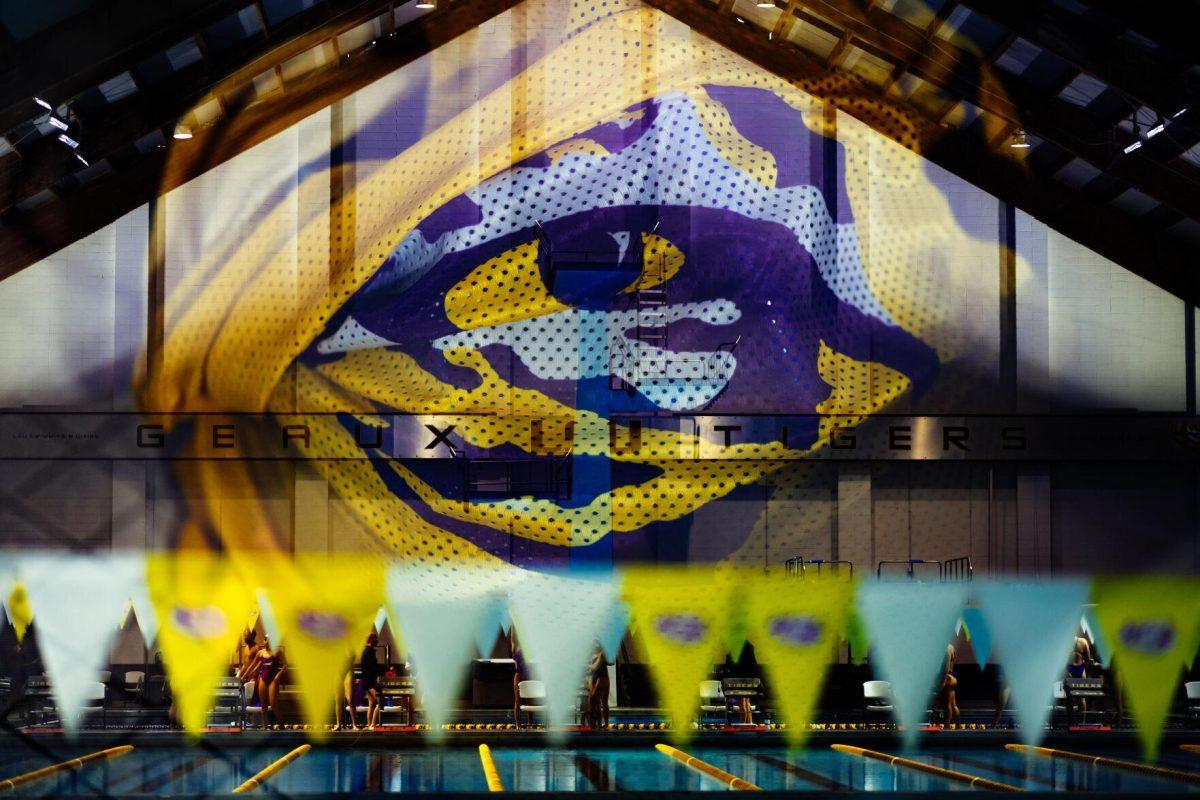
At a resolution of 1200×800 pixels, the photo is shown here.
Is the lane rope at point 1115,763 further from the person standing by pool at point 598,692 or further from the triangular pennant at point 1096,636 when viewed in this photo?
the triangular pennant at point 1096,636

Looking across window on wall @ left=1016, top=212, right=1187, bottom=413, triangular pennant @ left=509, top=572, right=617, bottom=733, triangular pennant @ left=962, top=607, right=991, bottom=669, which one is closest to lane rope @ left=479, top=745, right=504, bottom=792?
triangular pennant @ left=509, top=572, right=617, bottom=733

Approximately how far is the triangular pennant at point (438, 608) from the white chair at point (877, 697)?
568 cm

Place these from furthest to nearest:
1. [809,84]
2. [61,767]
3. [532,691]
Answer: [809,84], [532,691], [61,767]

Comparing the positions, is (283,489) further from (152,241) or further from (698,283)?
(698,283)

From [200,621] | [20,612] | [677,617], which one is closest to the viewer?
[200,621]

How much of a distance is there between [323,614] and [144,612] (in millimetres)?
3156

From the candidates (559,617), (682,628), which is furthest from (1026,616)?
(559,617)

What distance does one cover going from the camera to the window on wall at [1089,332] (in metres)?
21.7

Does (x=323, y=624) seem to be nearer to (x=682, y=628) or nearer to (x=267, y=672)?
(x=267, y=672)

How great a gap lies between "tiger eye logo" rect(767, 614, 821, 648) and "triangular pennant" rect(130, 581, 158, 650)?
9.38 meters

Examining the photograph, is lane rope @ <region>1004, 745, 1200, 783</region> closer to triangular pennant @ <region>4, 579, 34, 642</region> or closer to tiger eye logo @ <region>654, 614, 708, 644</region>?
tiger eye logo @ <region>654, 614, 708, 644</region>

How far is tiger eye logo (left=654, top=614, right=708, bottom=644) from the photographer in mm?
20484

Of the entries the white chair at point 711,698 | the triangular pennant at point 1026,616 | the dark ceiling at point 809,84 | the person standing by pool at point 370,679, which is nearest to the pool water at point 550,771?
the person standing by pool at point 370,679

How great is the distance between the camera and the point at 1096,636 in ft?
65.4
